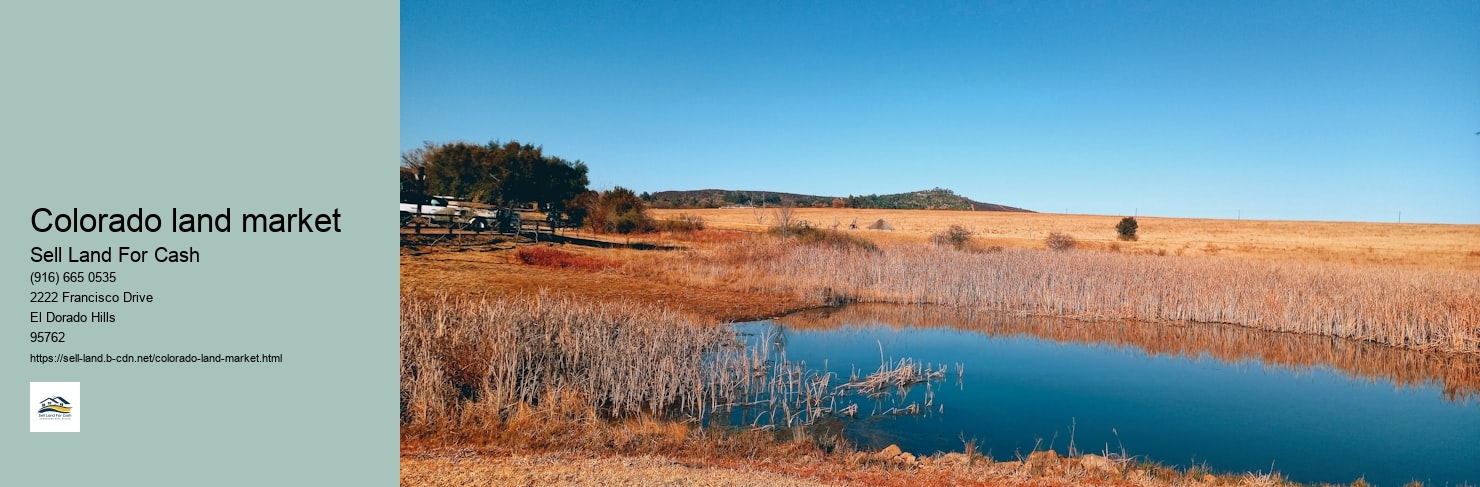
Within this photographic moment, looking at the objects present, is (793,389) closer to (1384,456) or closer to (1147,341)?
(1384,456)

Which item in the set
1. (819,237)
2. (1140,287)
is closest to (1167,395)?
(1140,287)

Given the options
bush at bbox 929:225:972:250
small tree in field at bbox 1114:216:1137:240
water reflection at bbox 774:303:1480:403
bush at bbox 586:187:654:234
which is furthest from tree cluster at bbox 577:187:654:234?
small tree in field at bbox 1114:216:1137:240

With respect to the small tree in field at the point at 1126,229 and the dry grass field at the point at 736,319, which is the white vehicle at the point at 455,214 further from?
the small tree in field at the point at 1126,229

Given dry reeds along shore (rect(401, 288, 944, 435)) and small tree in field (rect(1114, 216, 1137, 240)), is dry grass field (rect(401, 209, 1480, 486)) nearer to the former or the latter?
dry reeds along shore (rect(401, 288, 944, 435))

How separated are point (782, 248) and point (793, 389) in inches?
600

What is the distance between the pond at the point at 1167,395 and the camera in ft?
28.2

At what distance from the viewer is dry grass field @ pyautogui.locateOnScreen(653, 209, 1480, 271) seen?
3606 cm

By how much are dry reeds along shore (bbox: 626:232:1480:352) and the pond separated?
0.55 meters

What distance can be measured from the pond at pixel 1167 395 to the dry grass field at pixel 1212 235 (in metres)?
19.7

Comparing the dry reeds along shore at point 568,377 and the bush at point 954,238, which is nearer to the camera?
the dry reeds along shore at point 568,377
